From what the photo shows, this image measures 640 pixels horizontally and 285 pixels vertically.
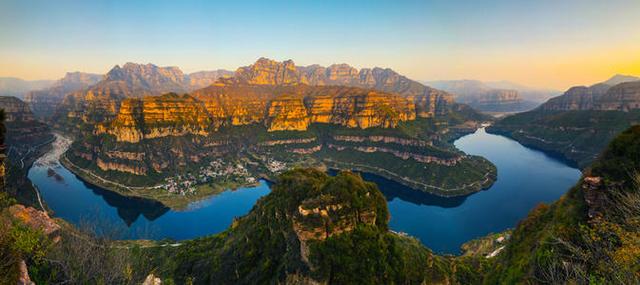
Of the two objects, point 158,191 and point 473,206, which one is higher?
point 473,206

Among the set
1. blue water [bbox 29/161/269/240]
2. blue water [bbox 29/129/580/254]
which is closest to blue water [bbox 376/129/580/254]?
blue water [bbox 29/129/580/254]

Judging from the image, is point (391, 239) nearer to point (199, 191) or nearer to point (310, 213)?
point (310, 213)

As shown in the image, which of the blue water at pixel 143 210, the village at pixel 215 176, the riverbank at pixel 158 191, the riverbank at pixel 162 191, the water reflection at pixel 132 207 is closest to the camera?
the blue water at pixel 143 210

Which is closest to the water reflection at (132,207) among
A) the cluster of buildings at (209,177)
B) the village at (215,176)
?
the village at (215,176)

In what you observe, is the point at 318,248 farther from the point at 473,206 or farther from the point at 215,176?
the point at 215,176

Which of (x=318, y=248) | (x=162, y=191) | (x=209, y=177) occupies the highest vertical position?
(x=318, y=248)

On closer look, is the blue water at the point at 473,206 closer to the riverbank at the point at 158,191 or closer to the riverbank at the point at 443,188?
the riverbank at the point at 443,188

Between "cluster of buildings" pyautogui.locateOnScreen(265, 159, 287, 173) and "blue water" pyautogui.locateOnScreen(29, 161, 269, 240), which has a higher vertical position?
"cluster of buildings" pyautogui.locateOnScreen(265, 159, 287, 173)

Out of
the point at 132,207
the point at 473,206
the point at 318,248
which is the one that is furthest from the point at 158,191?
the point at 473,206

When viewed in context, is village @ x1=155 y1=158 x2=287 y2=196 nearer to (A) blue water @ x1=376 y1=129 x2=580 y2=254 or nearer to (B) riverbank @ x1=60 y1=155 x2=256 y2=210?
(B) riverbank @ x1=60 y1=155 x2=256 y2=210
